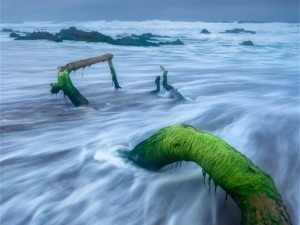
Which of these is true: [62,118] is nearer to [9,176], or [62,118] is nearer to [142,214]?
[9,176]

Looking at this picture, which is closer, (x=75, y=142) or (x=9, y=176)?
(x=9, y=176)

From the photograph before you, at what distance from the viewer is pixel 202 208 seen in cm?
332

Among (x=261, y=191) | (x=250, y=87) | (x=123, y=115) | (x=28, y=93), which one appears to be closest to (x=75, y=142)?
(x=123, y=115)

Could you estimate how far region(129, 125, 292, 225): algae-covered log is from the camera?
2516mm

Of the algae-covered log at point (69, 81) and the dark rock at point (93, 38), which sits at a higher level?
the algae-covered log at point (69, 81)

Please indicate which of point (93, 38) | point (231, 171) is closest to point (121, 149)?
point (231, 171)

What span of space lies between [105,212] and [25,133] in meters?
3.17

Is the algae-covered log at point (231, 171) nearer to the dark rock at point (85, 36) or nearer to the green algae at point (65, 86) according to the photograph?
the green algae at point (65, 86)

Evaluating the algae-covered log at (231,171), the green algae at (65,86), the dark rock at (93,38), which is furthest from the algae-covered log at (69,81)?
the dark rock at (93,38)

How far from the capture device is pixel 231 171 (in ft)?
8.87

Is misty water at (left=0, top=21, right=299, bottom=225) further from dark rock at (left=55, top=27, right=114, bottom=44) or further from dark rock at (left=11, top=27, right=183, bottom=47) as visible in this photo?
dark rock at (left=55, top=27, right=114, bottom=44)

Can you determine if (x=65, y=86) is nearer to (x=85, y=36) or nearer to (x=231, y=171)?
(x=231, y=171)

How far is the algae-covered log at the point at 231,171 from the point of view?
8.25 feet

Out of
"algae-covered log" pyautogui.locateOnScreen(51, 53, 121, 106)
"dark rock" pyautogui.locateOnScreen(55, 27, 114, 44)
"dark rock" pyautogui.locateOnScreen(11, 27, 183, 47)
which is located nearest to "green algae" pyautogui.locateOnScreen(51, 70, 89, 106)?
"algae-covered log" pyautogui.locateOnScreen(51, 53, 121, 106)
